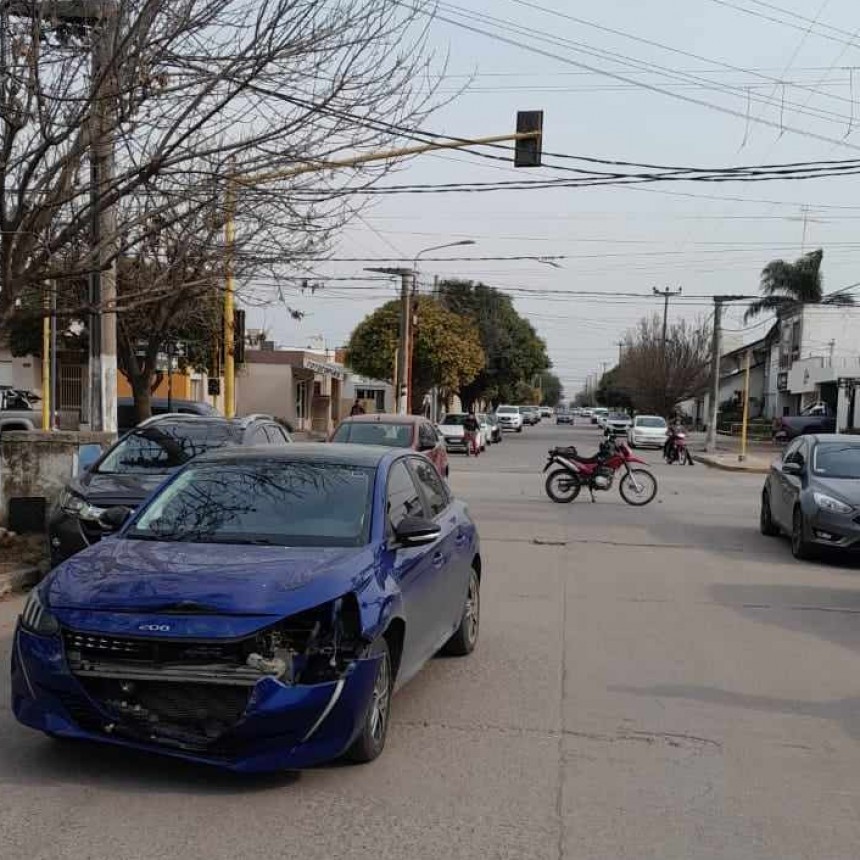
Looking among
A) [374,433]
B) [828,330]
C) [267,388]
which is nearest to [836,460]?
[374,433]

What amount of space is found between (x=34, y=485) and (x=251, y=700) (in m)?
8.52

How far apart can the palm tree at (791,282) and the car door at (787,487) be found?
1933 inches

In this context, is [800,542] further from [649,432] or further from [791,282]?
[791,282]

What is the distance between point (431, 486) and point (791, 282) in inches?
2355

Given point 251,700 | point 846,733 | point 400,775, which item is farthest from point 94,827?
point 846,733

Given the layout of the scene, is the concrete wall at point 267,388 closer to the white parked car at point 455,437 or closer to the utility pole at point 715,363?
the white parked car at point 455,437

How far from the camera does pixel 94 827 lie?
4.11 metres

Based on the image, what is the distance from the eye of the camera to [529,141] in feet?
51.0

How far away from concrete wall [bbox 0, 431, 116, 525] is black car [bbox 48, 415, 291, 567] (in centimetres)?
129

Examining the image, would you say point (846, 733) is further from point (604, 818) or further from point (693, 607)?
point (693, 607)

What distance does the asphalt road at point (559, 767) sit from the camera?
412cm

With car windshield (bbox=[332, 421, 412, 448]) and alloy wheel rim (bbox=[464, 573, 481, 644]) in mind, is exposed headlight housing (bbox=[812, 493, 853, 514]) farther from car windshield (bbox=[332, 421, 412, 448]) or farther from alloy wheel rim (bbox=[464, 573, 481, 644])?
car windshield (bbox=[332, 421, 412, 448])

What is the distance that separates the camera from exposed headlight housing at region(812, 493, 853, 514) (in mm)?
11578

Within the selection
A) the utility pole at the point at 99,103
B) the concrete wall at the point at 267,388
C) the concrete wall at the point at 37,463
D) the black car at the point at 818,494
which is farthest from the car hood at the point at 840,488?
the concrete wall at the point at 267,388
